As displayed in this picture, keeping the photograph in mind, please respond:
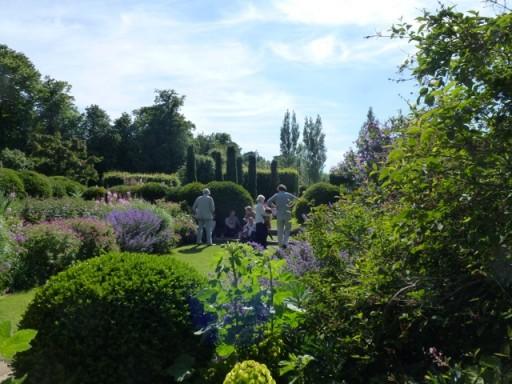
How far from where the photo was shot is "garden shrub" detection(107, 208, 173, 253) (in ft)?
40.4

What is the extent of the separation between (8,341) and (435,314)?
6.31 feet

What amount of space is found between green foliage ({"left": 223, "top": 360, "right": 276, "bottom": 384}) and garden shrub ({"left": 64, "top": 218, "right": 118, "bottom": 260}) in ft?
26.9

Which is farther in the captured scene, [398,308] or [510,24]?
[398,308]

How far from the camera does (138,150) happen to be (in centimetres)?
5478

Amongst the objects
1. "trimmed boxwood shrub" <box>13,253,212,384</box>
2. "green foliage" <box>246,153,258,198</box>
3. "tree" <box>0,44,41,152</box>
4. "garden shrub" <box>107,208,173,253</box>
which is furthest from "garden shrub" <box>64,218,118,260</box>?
"tree" <box>0,44,41,152</box>

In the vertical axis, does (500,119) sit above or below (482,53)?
below

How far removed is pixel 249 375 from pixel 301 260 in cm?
205

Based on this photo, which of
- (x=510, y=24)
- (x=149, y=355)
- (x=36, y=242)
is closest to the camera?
(x=510, y=24)

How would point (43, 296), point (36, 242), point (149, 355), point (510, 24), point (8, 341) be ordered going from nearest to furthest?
point (8, 341) < point (510, 24) < point (149, 355) < point (43, 296) < point (36, 242)

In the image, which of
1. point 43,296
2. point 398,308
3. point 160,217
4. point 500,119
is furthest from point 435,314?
point 160,217

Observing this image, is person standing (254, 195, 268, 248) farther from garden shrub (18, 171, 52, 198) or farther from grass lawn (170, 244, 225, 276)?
garden shrub (18, 171, 52, 198)

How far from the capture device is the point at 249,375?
2543 millimetres

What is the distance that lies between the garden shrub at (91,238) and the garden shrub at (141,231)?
128cm

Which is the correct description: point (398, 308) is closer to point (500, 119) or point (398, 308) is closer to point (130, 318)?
point (500, 119)
